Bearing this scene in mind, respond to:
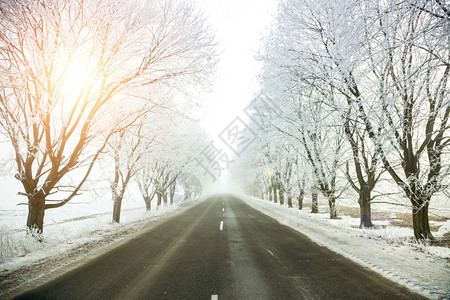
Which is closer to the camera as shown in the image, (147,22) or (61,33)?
(61,33)

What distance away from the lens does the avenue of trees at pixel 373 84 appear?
18.1ft

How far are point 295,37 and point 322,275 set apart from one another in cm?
892

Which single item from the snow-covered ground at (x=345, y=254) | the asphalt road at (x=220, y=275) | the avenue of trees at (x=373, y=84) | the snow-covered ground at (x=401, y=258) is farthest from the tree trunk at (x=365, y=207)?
the asphalt road at (x=220, y=275)

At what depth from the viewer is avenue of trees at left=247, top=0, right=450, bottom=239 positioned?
18.1ft

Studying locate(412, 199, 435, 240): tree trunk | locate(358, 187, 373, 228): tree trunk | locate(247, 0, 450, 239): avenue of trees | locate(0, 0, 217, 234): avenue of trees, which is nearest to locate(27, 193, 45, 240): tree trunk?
locate(0, 0, 217, 234): avenue of trees

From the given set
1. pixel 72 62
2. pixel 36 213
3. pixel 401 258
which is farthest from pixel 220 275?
pixel 72 62

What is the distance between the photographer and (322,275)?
492cm

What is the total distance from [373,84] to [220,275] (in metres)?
7.51

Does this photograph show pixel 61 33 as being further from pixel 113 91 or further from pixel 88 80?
pixel 113 91

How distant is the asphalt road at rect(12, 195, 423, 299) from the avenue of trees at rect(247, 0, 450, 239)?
3.42m

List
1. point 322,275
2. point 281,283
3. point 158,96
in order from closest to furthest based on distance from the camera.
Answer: point 281,283 → point 322,275 → point 158,96

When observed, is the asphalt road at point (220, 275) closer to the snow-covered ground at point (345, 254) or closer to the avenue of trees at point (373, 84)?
the snow-covered ground at point (345, 254)

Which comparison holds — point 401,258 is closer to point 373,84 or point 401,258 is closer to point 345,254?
point 345,254

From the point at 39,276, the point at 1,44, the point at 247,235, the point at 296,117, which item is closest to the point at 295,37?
the point at 296,117
